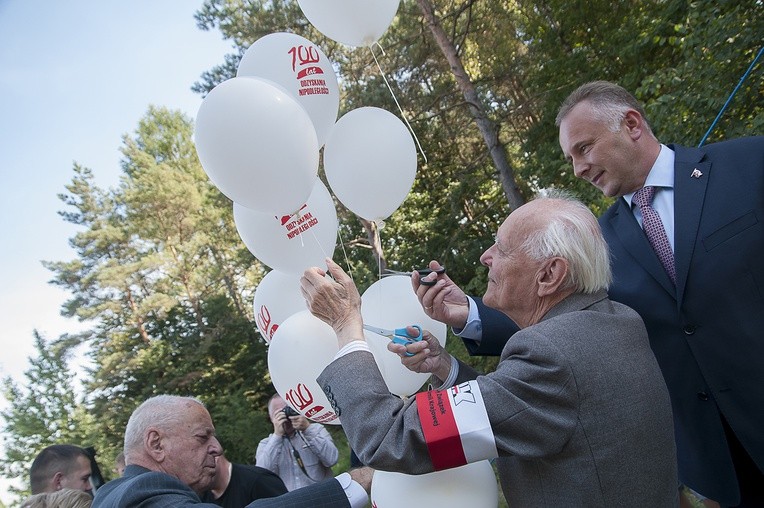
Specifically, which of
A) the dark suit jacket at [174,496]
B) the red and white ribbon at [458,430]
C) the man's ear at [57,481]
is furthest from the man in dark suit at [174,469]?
the man's ear at [57,481]

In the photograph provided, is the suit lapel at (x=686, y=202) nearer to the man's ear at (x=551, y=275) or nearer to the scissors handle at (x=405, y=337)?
the man's ear at (x=551, y=275)

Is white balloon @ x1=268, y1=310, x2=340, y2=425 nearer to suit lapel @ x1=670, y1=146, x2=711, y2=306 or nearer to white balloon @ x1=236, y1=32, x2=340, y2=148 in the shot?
white balloon @ x1=236, y1=32, x2=340, y2=148

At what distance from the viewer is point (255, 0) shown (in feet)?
44.7

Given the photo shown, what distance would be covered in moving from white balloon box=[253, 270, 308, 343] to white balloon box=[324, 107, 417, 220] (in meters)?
0.48

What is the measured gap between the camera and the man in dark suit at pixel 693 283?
189 centimetres

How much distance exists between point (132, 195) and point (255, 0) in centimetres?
1325

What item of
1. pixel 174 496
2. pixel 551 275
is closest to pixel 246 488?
pixel 174 496

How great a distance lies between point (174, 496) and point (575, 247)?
1415mm

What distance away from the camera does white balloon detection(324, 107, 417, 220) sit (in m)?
2.93

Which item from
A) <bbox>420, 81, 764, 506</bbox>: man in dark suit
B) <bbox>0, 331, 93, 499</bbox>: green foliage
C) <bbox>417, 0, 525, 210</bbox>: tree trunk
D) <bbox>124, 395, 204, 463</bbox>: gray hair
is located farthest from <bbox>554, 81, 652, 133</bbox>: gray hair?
<bbox>0, 331, 93, 499</bbox>: green foliage

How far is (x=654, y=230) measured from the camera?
6.94 feet

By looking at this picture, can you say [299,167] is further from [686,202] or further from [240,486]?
[240,486]

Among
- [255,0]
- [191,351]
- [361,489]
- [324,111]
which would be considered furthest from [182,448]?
[191,351]

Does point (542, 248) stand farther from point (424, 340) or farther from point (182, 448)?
point (182, 448)
